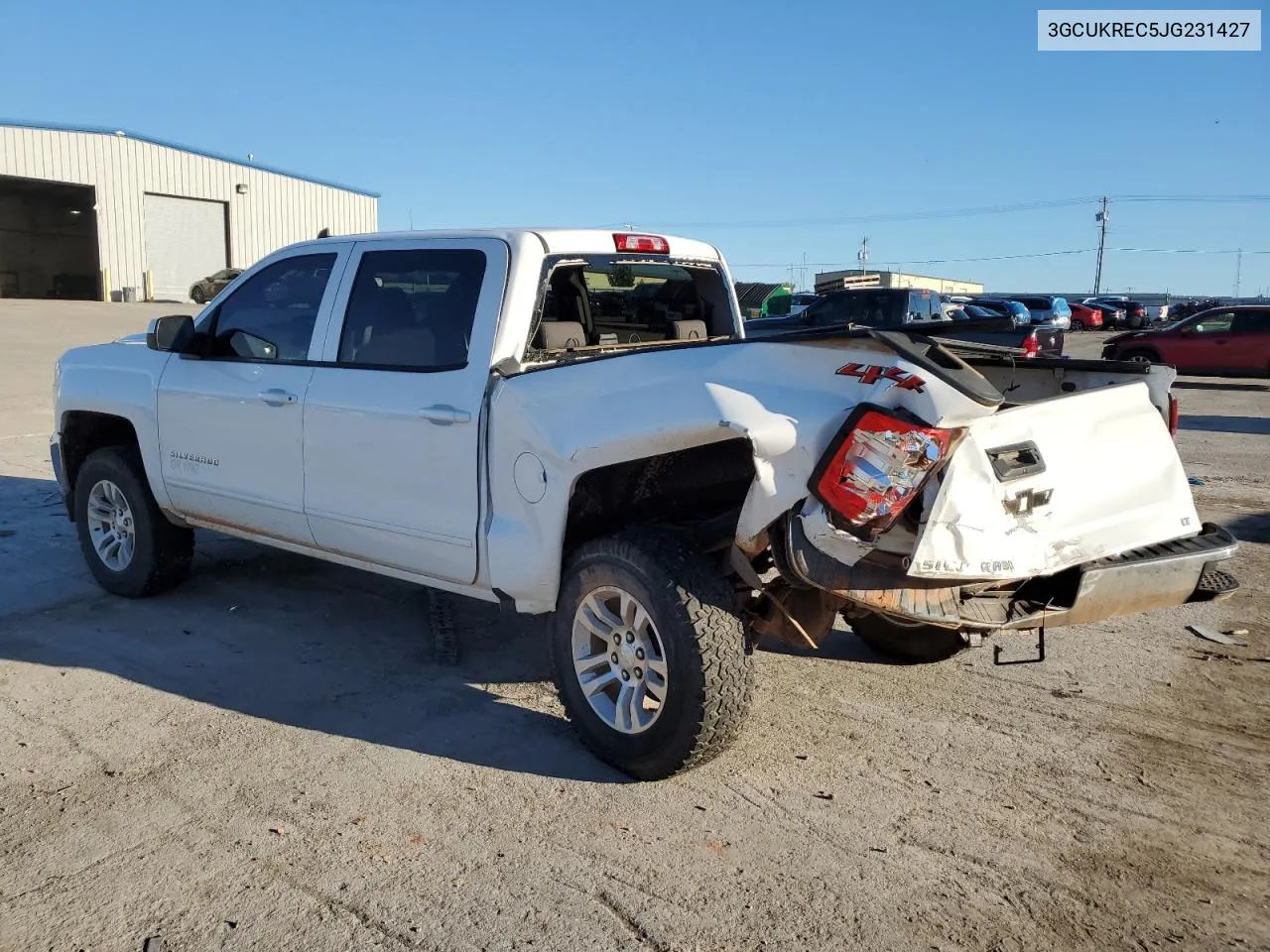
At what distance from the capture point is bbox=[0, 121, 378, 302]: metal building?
39031 mm

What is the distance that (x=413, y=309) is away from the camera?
467 centimetres

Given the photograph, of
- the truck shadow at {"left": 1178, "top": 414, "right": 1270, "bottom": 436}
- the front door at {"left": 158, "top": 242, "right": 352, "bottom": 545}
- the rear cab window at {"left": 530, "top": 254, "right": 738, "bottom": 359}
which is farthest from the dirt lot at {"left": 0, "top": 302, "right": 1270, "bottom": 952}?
the truck shadow at {"left": 1178, "top": 414, "right": 1270, "bottom": 436}

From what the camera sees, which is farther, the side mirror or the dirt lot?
the side mirror

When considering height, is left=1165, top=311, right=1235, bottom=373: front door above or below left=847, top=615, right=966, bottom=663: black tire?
above

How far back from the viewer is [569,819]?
3613 mm

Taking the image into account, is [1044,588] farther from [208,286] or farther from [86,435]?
[208,286]

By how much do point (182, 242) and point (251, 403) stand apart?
42009 millimetres

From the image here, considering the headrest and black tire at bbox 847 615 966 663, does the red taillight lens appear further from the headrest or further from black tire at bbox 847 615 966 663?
black tire at bbox 847 615 966 663

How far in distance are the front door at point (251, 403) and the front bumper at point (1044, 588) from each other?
275 centimetres

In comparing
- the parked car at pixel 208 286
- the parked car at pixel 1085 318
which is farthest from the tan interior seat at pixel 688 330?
the parked car at pixel 1085 318

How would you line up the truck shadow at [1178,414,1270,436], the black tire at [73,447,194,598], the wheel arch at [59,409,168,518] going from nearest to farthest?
the black tire at [73,447,194,598]
the wheel arch at [59,409,168,518]
the truck shadow at [1178,414,1270,436]

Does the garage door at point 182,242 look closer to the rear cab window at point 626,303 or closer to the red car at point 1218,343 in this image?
the red car at point 1218,343

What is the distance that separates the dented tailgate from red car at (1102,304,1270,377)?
2004 centimetres

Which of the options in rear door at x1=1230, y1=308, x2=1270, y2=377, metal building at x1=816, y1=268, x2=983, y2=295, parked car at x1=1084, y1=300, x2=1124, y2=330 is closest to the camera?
rear door at x1=1230, y1=308, x2=1270, y2=377
